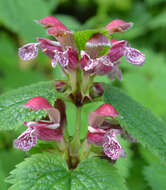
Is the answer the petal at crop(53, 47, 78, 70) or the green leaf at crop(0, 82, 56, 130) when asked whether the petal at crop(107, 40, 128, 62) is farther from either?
the green leaf at crop(0, 82, 56, 130)

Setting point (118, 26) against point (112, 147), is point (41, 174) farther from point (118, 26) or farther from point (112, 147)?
point (118, 26)

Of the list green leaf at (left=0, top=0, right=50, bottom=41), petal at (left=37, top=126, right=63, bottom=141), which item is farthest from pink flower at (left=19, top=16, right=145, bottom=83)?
green leaf at (left=0, top=0, right=50, bottom=41)

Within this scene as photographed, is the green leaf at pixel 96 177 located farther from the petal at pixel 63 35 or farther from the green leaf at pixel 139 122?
the petal at pixel 63 35

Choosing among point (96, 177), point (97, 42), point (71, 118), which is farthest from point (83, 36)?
point (71, 118)

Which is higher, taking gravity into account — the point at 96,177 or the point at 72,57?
the point at 72,57

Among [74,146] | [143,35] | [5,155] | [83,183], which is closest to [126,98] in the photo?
[74,146]

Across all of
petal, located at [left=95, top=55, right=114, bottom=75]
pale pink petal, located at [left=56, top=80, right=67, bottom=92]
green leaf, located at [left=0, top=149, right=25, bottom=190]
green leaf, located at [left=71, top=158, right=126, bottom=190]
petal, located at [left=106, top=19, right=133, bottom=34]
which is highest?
petal, located at [left=106, top=19, right=133, bottom=34]
